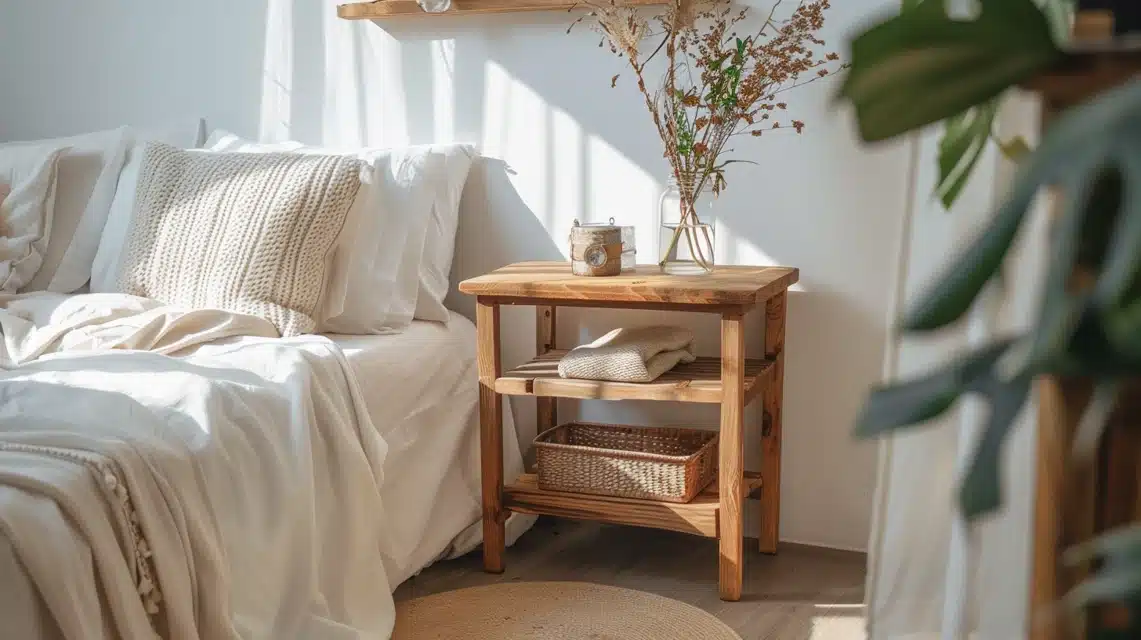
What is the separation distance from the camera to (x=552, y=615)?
2369mm

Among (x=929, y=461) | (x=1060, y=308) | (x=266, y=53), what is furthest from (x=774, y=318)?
(x=1060, y=308)

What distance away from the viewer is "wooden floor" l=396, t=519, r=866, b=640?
7.80 ft

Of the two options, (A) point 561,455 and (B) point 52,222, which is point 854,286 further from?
(B) point 52,222

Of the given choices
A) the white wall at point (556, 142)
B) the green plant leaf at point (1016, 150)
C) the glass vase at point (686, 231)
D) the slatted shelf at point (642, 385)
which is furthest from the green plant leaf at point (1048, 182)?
the white wall at point (556, 142)

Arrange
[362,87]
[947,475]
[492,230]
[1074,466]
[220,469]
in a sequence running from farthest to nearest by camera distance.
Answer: [362,87] → [492,230] → [220,469] → [947,475] → [1074,466]

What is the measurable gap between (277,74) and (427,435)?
1.20 m

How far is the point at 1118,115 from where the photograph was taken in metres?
0.58

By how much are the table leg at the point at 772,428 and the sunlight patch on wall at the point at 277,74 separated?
1419 millimetres

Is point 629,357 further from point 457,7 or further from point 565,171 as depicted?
point 457,7

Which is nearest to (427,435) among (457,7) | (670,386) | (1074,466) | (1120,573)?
(670,386)

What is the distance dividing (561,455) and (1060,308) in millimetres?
2019

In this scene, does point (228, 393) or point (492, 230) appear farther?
point (492, 230)

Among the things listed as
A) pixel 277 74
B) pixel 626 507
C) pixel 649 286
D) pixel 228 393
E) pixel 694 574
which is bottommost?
pixel 694 574

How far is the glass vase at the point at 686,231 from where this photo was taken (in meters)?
2.49
